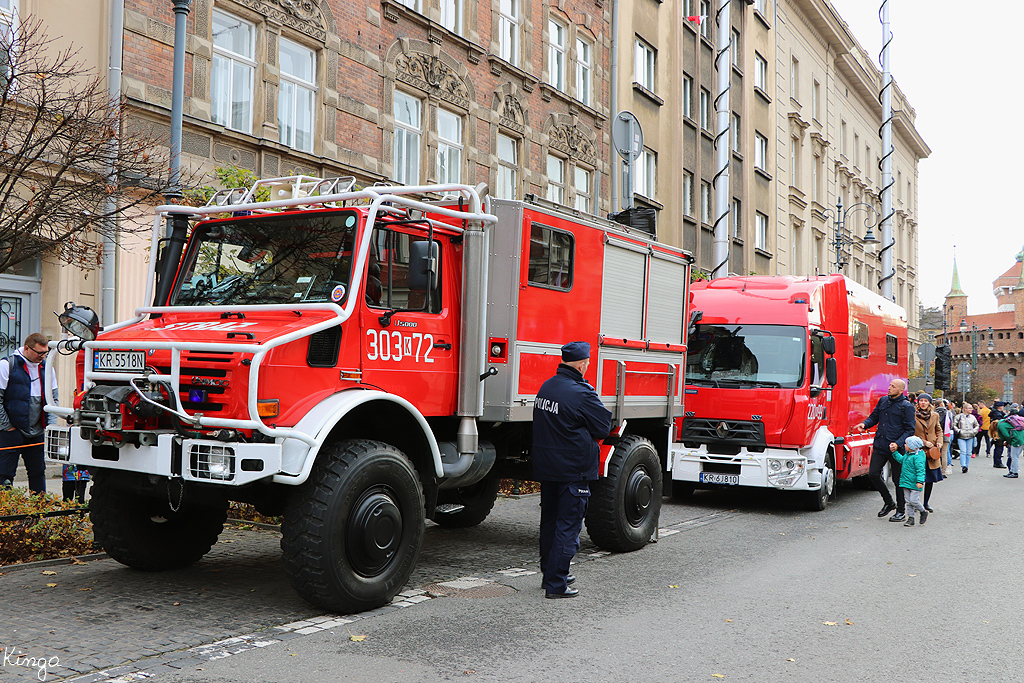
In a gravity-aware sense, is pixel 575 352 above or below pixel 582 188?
below

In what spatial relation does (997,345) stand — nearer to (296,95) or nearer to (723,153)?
(723,153)

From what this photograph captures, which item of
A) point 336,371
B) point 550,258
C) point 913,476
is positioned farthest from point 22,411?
point 913,476

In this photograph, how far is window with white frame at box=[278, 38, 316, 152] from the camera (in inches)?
644

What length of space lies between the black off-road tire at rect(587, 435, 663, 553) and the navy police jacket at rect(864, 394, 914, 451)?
4.24 m

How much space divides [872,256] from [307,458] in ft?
168

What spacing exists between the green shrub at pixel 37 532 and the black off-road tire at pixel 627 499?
4399 millimetres

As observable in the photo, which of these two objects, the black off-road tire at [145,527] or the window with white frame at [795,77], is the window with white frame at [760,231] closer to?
the window with white frame at [795,77]

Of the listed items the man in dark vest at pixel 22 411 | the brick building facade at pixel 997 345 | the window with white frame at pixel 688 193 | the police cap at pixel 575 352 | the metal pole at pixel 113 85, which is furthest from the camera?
the brick building facade at pixel 997 345

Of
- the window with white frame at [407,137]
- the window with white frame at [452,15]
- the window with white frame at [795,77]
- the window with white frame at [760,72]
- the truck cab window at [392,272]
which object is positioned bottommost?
the truck cab window at [392,272]

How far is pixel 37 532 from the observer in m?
7.94

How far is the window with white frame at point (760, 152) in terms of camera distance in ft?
118

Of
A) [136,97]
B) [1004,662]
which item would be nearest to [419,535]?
[1004,662]

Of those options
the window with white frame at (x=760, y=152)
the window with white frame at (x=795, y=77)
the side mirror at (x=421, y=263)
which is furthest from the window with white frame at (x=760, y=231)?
the side mirror at (x=421, y=263)

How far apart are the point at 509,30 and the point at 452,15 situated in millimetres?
2175
